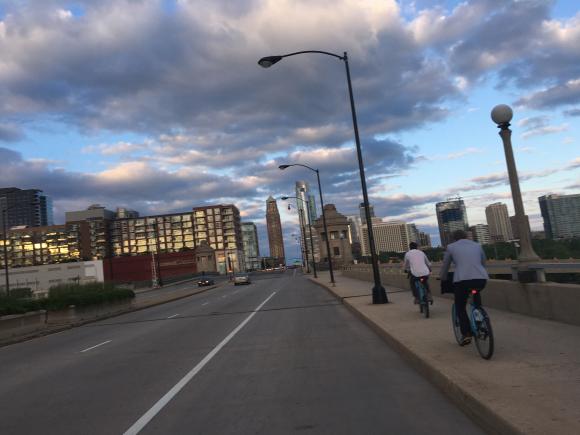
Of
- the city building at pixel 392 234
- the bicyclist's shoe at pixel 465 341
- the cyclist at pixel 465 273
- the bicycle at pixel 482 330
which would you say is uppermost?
the city building at pixel 392 234

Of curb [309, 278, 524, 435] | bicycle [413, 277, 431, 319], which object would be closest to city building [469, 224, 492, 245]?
bicycle [413, 277, 431, 319]

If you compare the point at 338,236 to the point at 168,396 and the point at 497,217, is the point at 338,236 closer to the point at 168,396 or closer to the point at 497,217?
the point at 497,217

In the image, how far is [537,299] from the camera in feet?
32.5

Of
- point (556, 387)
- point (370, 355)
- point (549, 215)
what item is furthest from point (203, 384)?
point (549, 215)

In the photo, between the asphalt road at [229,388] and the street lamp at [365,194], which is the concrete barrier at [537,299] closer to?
the asphalt road at [229,388]

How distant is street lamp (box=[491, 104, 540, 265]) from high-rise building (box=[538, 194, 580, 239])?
16.3 m

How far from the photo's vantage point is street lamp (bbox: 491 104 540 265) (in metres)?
9.90

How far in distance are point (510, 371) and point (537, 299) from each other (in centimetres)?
427

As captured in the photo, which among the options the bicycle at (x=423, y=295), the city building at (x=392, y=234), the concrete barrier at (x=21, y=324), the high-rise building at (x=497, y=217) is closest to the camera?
the bicycle at (x=423, y=295)

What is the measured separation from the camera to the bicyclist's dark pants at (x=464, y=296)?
7391mm

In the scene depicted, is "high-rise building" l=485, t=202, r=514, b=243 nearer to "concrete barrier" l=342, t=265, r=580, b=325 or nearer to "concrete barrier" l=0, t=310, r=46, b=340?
"concrete barrier" l=342, t=265, r=580, b=325

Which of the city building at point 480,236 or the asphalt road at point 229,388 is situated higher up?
the city building at point 480,236

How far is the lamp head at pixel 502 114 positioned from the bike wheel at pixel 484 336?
4.76 metres

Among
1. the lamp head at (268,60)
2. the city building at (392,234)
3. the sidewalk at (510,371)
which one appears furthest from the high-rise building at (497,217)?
the city building at (392,234)
